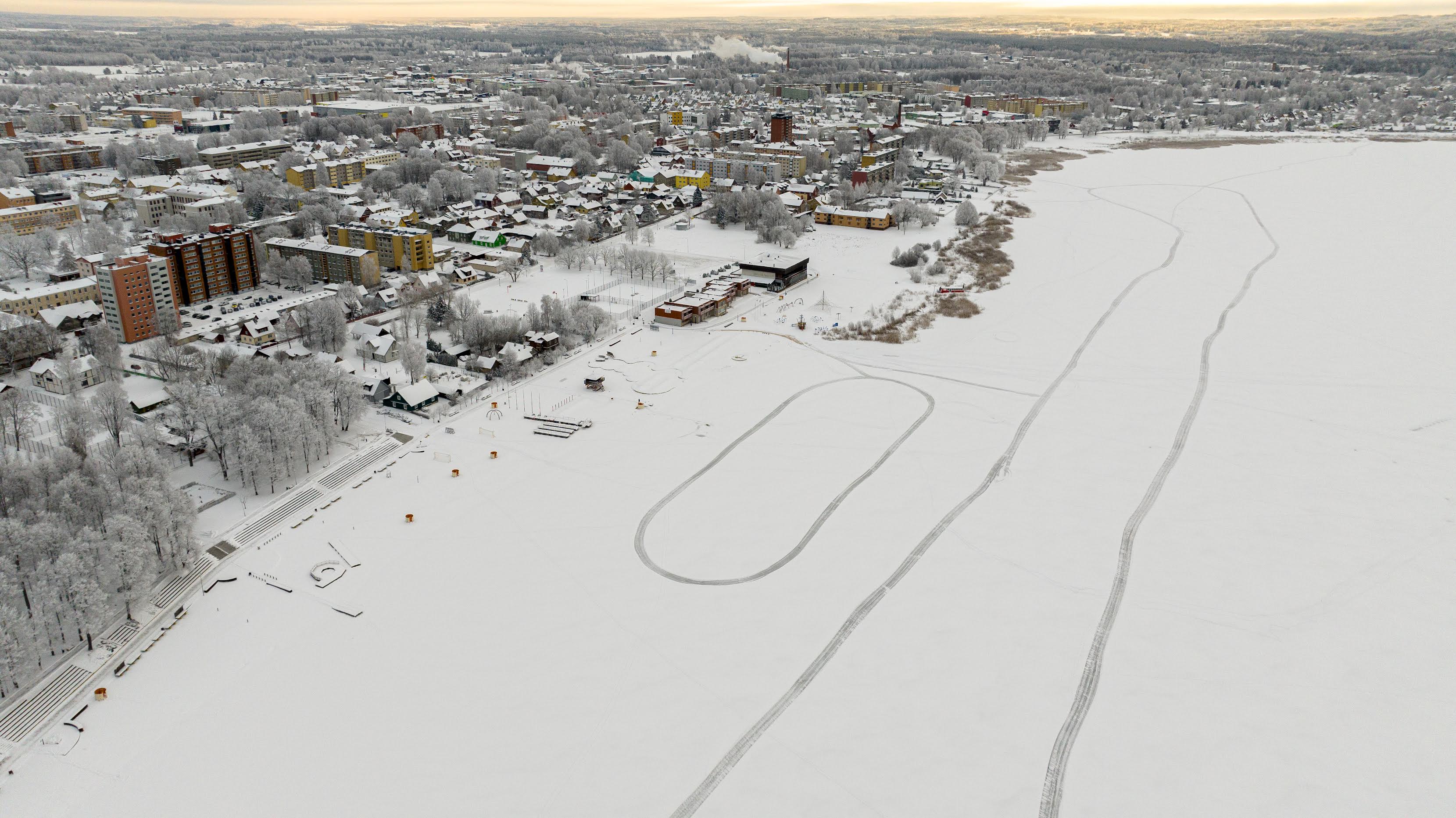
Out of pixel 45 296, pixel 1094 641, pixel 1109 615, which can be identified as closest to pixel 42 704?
pixel 1094 641

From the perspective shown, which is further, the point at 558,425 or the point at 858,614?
the point at 558,425

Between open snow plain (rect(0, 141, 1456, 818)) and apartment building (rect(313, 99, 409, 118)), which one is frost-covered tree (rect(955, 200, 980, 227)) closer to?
open snow plain (rect(0, 141, 1456, 818))

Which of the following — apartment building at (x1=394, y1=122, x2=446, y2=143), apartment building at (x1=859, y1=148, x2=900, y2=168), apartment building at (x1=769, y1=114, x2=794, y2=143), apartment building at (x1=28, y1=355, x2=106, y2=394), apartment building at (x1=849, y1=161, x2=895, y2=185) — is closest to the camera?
apartment building at (x1=28, y1=355, x2=106, y2=394)

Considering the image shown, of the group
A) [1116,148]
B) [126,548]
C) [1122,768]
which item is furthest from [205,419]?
[1116,148]

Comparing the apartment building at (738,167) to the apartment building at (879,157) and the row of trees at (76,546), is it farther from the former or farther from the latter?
the row of trees at (76,546)

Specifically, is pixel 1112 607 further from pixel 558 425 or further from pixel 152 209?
pixel 152 209

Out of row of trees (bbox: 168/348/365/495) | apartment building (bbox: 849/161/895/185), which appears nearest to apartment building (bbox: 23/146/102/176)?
row of trees (bbox: 168/348/365/495)

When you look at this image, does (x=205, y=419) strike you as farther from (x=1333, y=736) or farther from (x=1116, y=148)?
(x=1116, y=148)
